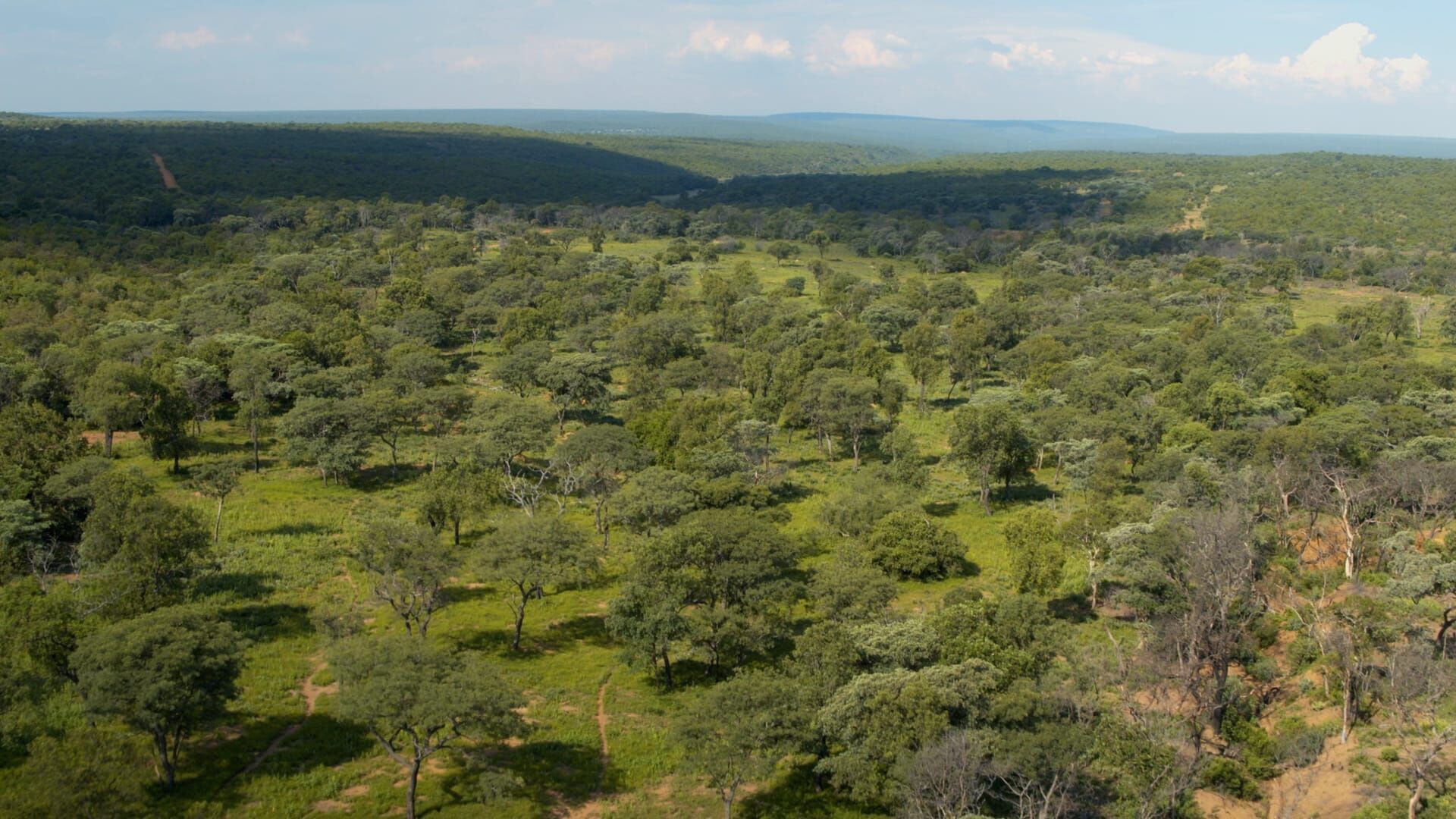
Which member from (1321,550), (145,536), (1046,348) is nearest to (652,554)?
(145,536)

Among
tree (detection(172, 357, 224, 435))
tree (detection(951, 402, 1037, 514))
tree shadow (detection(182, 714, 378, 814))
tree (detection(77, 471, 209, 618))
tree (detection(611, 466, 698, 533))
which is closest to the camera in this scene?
tree shadow (detection(182, 714, 378, 814))

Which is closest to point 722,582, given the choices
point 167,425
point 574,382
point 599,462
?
point 599,462

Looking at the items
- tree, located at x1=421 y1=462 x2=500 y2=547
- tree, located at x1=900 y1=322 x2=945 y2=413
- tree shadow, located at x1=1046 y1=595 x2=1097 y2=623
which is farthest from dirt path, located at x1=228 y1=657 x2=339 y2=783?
tree, located at x1=900 y1=322 x2=945 y2=413

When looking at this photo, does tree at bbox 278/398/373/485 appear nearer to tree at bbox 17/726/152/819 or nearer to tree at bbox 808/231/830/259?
tree at bbox 17/726/152/819

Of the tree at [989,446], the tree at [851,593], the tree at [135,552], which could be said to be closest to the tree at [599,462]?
the tree at [851,593]

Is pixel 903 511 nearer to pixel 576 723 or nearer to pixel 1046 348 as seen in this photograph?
pixel 576 723
